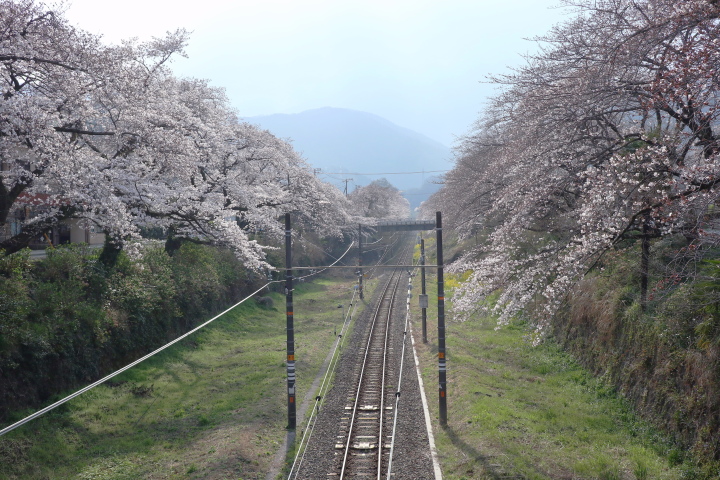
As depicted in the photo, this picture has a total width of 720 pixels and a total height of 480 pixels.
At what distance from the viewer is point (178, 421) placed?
1467 centimetres

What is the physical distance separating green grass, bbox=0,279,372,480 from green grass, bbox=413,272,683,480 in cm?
504

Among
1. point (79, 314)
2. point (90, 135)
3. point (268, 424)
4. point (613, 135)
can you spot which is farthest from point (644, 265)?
point (90, 135)

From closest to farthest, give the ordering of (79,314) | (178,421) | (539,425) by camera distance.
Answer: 1. (539,425)
2. (178,421)
3. (79,314)

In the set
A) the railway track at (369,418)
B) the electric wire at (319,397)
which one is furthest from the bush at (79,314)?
the railway track at (369,418)

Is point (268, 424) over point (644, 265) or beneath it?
beneath

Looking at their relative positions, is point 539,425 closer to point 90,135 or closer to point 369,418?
point 369,418

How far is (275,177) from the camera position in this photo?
3459 cm

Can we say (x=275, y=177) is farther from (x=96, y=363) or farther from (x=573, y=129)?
(x=573, y=129)

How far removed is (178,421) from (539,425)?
33.1 ft

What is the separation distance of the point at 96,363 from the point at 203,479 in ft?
22.9

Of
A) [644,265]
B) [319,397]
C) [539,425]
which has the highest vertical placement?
[644,265]

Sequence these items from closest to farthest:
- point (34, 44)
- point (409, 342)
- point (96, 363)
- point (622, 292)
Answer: point (34, 44), point (622, 292), point (96, 363), point (409, 342)

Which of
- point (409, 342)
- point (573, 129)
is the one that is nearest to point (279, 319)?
point (409, 342)

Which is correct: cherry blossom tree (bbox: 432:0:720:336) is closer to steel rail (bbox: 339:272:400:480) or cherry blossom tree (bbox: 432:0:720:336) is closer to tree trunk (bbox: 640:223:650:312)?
tree trunk (bbox: 640:223:650:312)
